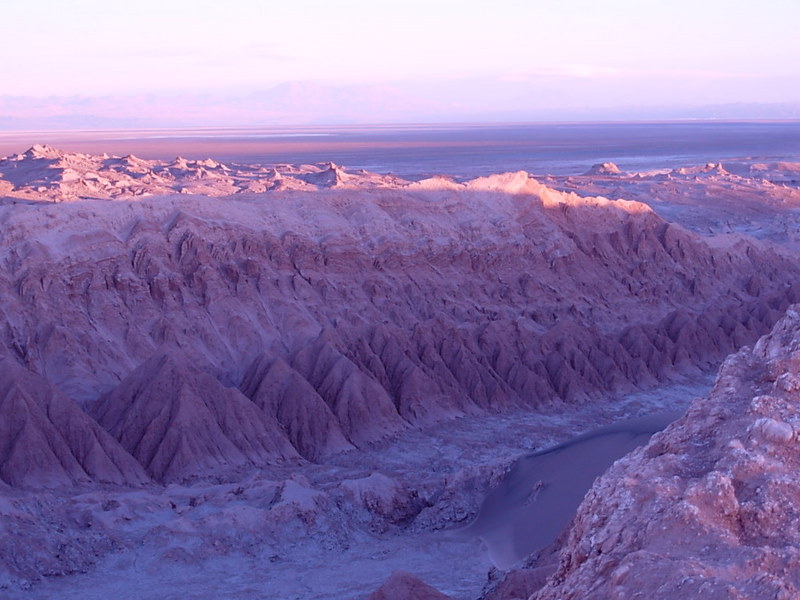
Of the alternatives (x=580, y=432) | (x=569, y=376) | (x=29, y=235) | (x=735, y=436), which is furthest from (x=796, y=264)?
(x=735, y=436)

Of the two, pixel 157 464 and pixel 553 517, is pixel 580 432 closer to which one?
pixel 553 517

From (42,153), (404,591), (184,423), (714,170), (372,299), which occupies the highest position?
(42,153)

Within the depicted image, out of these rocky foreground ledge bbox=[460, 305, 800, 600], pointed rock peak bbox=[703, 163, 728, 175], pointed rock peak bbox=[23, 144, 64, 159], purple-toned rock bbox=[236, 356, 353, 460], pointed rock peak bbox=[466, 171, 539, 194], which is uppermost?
pointed rock peak bbox=[23, 144, 64, 159]

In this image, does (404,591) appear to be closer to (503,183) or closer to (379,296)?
(379,296)

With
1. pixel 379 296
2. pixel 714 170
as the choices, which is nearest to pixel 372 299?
pixel 379 296

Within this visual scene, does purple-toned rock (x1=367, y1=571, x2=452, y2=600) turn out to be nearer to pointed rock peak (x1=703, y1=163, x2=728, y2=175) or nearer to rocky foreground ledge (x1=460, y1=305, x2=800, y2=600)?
rocky foreground ledge (x1=460, y1=305, x2=800, y2=600)

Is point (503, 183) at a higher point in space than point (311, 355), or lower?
higher

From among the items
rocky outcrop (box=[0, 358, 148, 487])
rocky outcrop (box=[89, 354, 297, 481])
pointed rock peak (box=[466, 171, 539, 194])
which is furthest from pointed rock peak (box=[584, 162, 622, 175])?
rocky outcrop (box=[0, 358, 148, 487])
